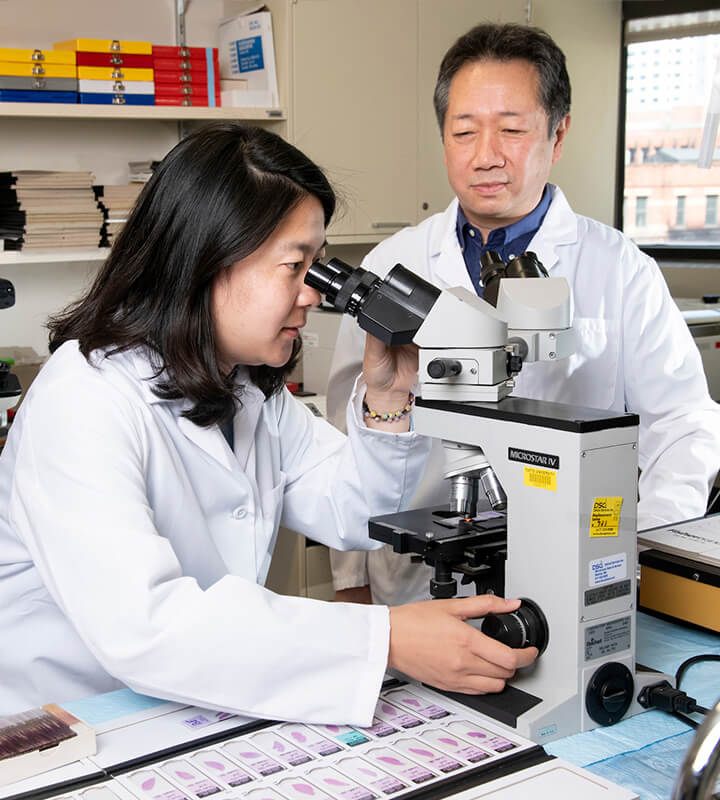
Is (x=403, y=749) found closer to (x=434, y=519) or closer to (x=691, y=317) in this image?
(x=434, y=519)

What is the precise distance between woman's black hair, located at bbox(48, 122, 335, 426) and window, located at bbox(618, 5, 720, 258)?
132 inches

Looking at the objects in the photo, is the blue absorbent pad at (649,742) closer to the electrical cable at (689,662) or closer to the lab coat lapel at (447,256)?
the electrical cable at (689,662)

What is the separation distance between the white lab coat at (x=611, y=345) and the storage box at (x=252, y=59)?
1256 millimetres

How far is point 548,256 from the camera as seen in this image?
204 centimetres

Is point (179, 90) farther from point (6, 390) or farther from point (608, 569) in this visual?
point (608, 569)

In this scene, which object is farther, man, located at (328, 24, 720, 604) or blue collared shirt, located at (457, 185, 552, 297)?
blue collared shirt, located at (457, 185, 552, 297)

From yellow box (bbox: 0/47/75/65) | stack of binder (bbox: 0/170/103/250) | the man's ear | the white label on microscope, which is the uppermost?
yellow box (bbox: 0/47/75/65)

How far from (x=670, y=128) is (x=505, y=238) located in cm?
258

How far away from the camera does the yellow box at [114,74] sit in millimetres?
2902

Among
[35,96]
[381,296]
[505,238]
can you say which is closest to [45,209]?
[35,96]

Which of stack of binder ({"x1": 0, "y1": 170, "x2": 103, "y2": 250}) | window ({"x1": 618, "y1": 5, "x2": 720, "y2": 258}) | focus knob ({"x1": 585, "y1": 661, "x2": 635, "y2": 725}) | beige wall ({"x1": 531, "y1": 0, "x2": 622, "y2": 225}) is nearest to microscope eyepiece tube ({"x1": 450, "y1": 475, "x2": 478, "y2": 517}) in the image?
focus knob ({"x1": 585, "y1": 661, "x2": 635, "y2": 725})

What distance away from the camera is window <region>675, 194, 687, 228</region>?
14.1 ft

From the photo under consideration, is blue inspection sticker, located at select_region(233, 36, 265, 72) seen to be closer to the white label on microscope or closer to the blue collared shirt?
the blue collared shirt

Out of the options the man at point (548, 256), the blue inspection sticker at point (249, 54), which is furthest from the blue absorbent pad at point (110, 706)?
the blue inspection sticker at point (249, 54)
